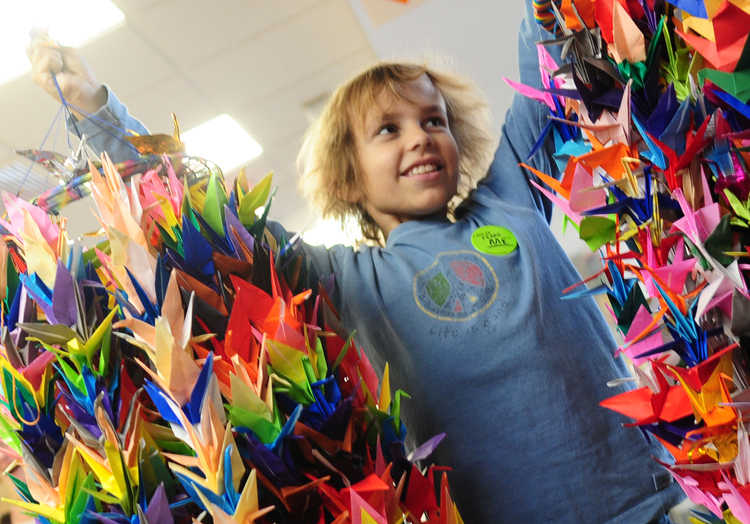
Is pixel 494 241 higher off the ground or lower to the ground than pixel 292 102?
lower

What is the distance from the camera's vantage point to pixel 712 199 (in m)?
0.41

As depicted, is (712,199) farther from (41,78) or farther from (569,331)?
(41,78)

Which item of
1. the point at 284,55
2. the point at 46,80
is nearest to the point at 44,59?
the point at 46,80

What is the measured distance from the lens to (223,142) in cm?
315

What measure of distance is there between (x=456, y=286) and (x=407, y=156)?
9.1 inches

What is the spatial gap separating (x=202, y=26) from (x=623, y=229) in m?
2.22

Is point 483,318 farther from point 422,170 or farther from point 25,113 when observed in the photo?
point 25,113

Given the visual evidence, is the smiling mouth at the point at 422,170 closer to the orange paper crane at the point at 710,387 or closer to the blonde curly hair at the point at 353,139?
the blonde curly hair at the point at 353,139

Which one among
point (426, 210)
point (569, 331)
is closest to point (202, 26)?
point (426, 210)

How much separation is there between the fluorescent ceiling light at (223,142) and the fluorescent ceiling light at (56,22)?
0.78m

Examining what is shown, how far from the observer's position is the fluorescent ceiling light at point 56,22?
1.99 m

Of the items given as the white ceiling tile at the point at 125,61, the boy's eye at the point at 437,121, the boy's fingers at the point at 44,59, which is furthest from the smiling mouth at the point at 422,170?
the white ceiling tile at the point at 125,61

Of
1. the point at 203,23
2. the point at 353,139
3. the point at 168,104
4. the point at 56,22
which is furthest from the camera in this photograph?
the point at 168,104

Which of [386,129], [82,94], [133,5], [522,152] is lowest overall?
[522,152]
